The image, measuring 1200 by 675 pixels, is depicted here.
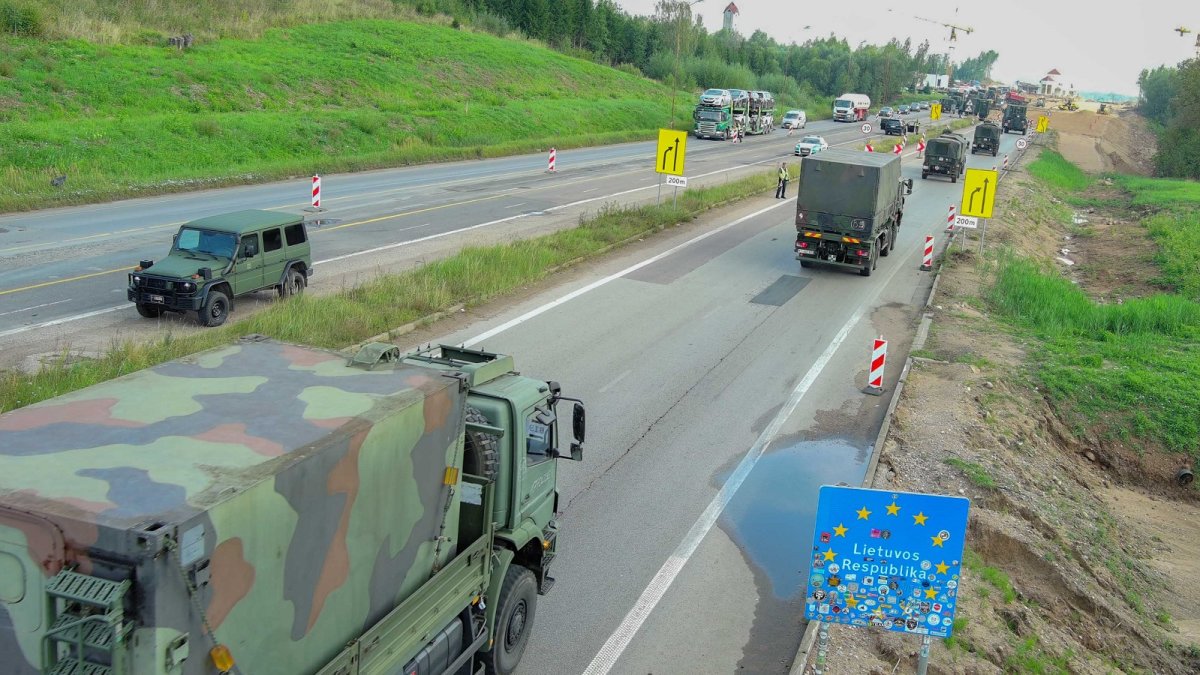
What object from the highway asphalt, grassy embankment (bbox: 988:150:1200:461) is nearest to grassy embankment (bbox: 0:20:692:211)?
the highway asphalt

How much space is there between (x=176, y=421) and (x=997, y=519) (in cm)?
1049

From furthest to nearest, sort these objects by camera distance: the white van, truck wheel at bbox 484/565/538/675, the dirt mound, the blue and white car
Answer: the white van → the dirt mound → the blue and white car → truck wheel at bbox 484/565/538/675

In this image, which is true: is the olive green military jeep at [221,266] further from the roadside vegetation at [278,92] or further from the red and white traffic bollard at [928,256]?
the red and white traffic bollard at [928,256]

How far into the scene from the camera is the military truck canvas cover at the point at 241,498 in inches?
190

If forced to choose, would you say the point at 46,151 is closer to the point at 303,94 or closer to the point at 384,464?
the point at 303,94

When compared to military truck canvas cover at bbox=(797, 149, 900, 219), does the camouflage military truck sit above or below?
below

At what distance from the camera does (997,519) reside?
42.7 ft

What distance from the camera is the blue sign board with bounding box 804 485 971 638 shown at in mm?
7832

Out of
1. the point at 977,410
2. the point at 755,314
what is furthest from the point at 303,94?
the point at 977,410

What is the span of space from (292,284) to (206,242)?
208 centimetres

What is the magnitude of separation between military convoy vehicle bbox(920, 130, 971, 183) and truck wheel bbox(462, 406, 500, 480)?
4803cm

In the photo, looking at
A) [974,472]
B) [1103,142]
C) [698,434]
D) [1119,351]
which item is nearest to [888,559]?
[974,472]

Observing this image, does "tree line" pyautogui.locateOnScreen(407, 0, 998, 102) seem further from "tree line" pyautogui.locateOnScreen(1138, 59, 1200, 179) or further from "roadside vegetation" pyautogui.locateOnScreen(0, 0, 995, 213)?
"tree line" pyautogui.locateOnScreen(1138, 59, 1200, 179)

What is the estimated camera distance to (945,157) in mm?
51375
